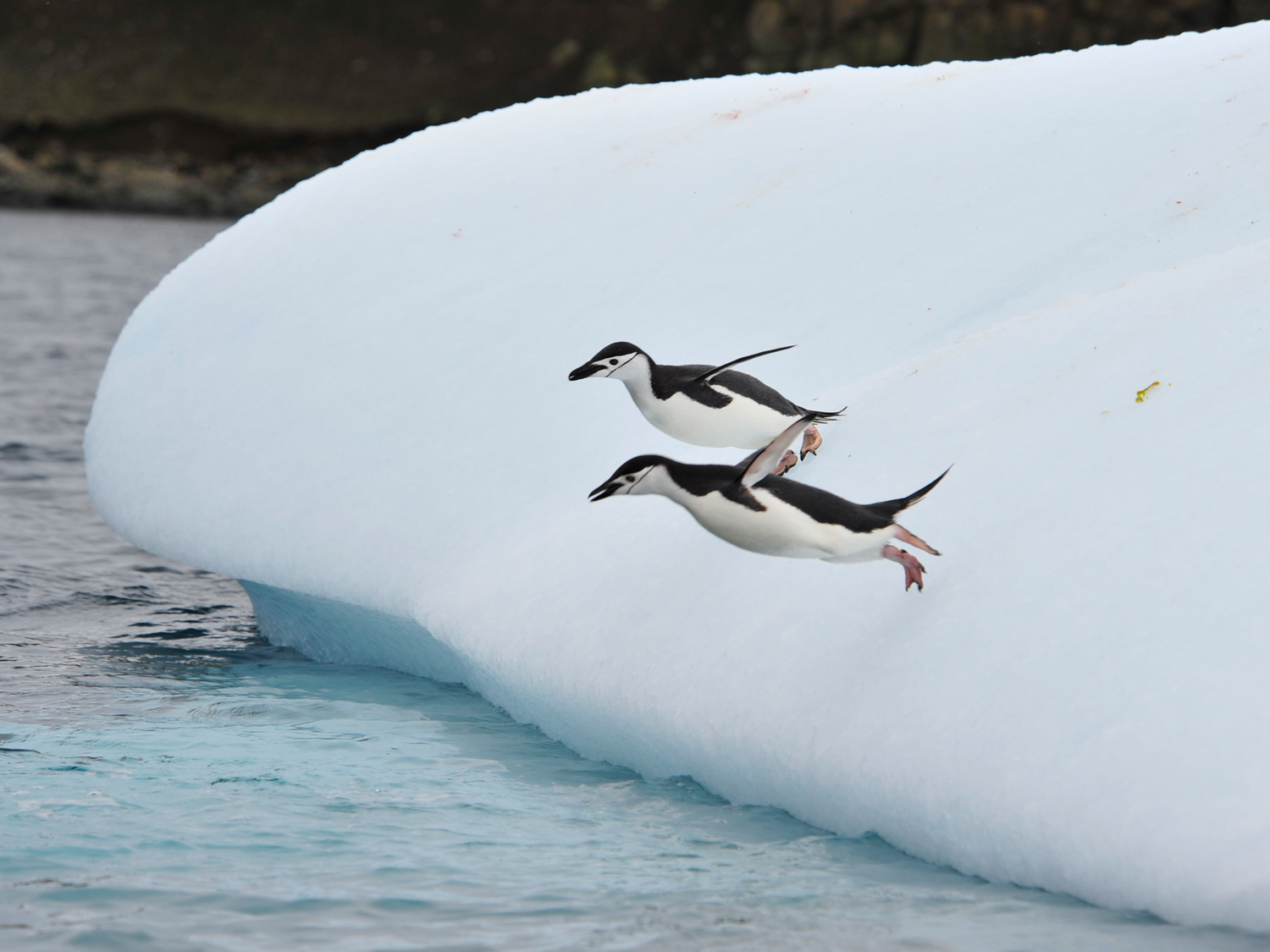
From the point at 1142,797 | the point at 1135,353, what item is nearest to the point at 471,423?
the point at 1135,353

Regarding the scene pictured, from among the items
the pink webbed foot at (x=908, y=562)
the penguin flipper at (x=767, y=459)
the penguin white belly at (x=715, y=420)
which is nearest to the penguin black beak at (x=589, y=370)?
the penguin white belly at (x=715, y=420)

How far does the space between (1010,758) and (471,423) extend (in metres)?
2.03

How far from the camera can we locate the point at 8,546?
6.04 meters

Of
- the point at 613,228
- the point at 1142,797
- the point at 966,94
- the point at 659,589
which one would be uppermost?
the point at 966,94

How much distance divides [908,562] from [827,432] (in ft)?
2.46

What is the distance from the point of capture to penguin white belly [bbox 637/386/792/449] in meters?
2.72

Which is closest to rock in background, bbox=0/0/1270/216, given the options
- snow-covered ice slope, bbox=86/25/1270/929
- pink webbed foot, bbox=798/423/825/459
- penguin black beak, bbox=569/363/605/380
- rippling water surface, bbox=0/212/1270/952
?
snow-covered ice slope, bbox=86/25/1270/929

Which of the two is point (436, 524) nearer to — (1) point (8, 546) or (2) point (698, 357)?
(2) point (698, 357)

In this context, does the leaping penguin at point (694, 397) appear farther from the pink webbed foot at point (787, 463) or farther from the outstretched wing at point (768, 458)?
the outstretched wing at point (768, 458)

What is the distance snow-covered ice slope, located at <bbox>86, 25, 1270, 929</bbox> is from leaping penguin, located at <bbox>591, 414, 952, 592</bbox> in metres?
0.33

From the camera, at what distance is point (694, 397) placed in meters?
2.70

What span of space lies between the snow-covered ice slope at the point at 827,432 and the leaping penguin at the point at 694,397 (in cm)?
32

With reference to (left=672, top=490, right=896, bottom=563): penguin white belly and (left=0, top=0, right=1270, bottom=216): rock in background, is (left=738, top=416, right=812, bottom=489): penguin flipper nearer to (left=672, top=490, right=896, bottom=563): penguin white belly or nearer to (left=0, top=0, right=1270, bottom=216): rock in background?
(left=672, top=490, right=896, bottom=563): penguin white belly

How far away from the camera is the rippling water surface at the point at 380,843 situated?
2.29m
